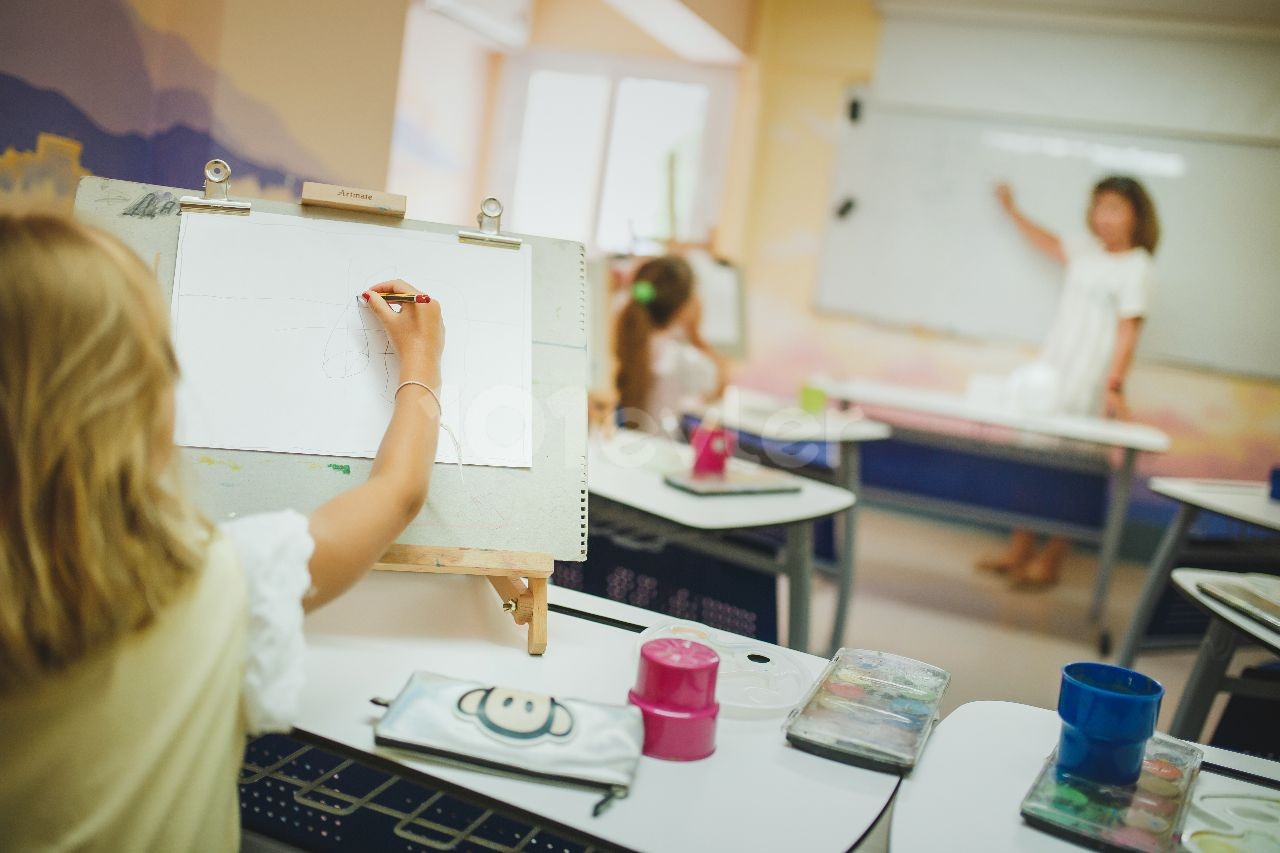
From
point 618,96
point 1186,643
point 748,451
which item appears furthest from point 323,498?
point 618,96

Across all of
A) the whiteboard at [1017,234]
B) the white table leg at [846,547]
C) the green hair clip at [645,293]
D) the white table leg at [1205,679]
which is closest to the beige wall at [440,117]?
the whiteboard at [1017,234]

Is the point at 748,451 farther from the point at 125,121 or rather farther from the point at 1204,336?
the point at 1204,336

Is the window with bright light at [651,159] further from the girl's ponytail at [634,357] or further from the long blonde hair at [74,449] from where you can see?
the long blonde hair at [74,449]

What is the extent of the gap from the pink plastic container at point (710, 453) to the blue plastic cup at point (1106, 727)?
1300mm

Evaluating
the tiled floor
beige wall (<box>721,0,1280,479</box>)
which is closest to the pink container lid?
the tiled floor

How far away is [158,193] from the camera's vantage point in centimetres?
129

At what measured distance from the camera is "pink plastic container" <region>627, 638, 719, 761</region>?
36.8 inches

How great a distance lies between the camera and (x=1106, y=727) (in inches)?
36.2

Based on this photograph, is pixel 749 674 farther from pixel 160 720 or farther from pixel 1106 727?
pixel 160 720

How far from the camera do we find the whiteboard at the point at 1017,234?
476 cm

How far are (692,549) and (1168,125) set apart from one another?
13.0 ft

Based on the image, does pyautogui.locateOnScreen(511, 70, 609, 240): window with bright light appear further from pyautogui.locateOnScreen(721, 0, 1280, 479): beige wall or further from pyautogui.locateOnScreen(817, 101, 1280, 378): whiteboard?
Result: pyautogui.locateOnScreen(817, 101, 1280, 378): whiteboard

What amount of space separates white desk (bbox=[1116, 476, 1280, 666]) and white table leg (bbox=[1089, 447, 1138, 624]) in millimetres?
649

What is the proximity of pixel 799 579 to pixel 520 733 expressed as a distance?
4.73 ft
